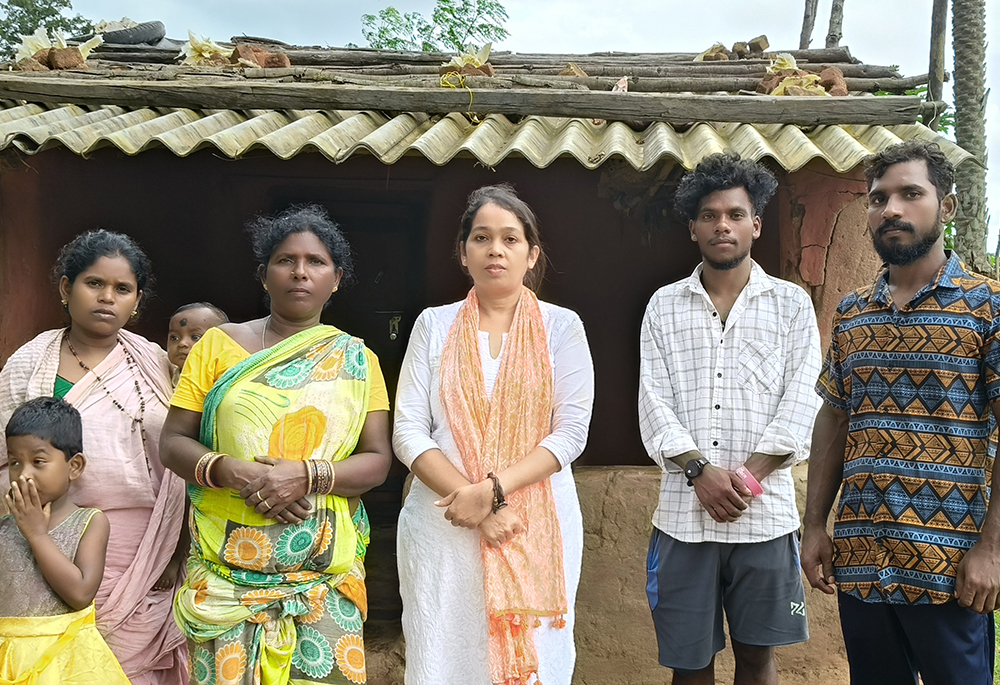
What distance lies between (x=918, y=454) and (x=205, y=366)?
2.07 metres

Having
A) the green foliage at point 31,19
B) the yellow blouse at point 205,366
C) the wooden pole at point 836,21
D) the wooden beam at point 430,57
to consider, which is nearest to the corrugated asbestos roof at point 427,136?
the yellow blouse at point 205,366

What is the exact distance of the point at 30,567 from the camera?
261 cm

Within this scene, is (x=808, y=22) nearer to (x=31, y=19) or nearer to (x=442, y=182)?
(x=442, y=182)

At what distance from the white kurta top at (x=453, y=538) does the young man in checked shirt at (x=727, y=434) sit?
0.35 metres

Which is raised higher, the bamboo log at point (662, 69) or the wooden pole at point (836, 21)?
the wooden pole at point (836, 21)

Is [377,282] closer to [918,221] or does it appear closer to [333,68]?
[333,68]

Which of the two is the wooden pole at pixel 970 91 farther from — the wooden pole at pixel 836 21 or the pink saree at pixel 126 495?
the pink saree at pixel 126 495

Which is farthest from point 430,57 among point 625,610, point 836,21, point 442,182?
point 836,21

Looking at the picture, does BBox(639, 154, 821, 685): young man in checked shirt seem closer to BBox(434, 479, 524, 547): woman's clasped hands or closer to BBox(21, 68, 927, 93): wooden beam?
BBox(434, 479, 524, 547): woman's clasped hands

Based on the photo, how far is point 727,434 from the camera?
9.45ft

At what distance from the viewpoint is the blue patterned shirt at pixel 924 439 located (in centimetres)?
236

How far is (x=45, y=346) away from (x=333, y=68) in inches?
158

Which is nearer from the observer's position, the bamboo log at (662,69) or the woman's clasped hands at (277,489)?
the woman's clasped hands at (277,489)

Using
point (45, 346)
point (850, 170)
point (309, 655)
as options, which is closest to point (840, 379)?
point (850, 170)
